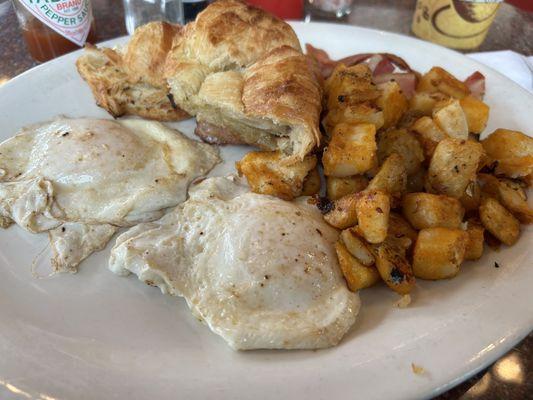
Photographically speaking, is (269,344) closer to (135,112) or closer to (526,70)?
(135,112)

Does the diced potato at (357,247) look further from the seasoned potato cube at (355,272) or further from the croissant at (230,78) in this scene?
the croissant at (230,78)

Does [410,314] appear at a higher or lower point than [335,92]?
lower

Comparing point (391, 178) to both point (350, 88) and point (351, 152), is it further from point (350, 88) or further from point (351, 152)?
point (350, 88)

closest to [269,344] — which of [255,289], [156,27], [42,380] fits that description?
[255,289]

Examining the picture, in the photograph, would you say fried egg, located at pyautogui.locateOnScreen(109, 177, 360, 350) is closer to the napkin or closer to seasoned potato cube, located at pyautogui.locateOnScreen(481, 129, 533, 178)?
seasoned potato cube, located at pyautogui.locateOnScreen(481, 129, 533, 178)

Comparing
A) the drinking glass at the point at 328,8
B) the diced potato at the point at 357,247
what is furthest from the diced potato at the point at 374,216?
the drinking glass at the point at 328,8

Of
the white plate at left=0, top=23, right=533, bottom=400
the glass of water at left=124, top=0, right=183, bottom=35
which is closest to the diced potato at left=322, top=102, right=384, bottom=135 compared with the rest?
the white plate at left=0, top=23, right=533, bottom=400
